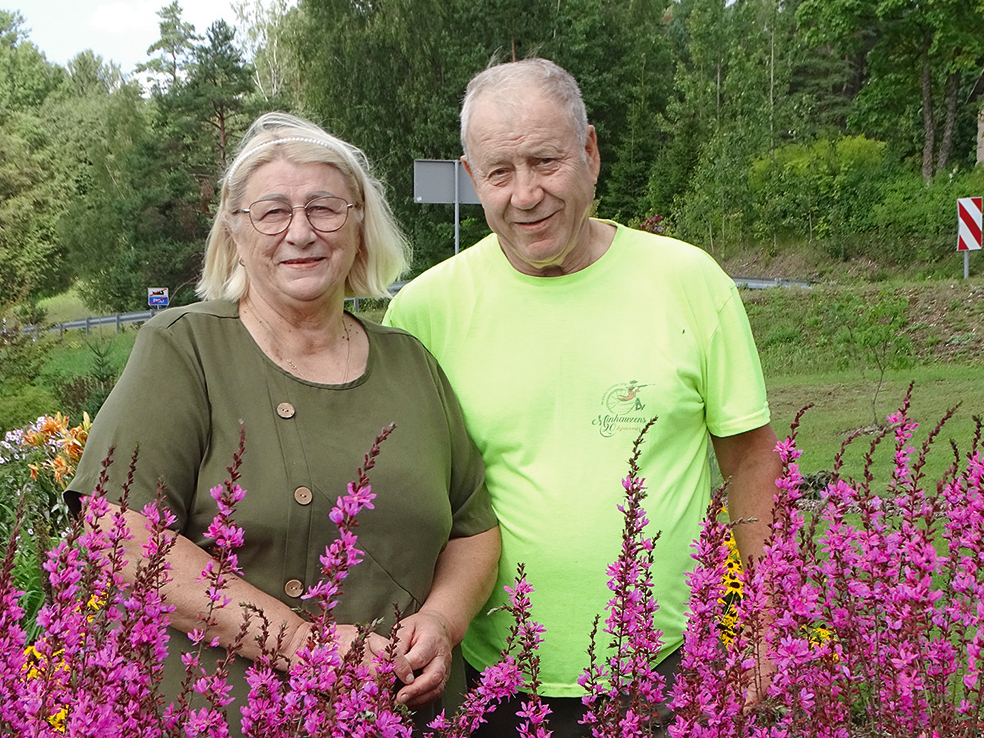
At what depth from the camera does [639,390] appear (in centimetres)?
265

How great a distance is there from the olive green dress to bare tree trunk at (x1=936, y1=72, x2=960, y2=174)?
93.4 feet

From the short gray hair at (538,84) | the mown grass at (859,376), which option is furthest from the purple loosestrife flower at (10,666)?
the mown grass at (859,376)

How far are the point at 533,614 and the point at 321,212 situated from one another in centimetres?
114

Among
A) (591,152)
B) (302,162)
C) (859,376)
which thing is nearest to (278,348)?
(302,162)

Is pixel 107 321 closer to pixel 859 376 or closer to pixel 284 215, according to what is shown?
pixel 859 376

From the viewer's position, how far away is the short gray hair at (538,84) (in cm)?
269

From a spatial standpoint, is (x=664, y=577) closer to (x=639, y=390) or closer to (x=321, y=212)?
(x=639, y=390)

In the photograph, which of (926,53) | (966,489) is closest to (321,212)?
(966,489)

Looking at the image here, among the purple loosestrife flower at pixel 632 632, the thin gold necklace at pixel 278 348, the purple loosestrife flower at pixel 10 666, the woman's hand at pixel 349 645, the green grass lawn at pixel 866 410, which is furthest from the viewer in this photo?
the green grass lawn at pixel 866 410

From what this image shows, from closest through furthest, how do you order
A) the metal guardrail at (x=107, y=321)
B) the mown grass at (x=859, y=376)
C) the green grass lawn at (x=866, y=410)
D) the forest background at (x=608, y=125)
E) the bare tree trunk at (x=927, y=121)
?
1. the green grass lawn at (x=866, y=410)
2. the mown grass at (x=859, y=376)
3. the forest background at (x=608, y=125)
4. the bare tree trunk at (x=927, y=121)
5. the metal guardrail at (x=107, y=321)

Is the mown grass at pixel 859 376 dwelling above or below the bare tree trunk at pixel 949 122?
below

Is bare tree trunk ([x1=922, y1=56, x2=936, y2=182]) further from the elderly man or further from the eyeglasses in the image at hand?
the eyeglasses

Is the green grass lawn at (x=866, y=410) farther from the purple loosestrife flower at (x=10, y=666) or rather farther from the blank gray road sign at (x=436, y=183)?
the purple loosestrife flower at (x=10, y=666)

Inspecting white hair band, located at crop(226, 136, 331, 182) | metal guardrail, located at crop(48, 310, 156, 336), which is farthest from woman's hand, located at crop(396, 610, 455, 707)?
metal guardrail, located at crop(48, 310, 156, 336)
